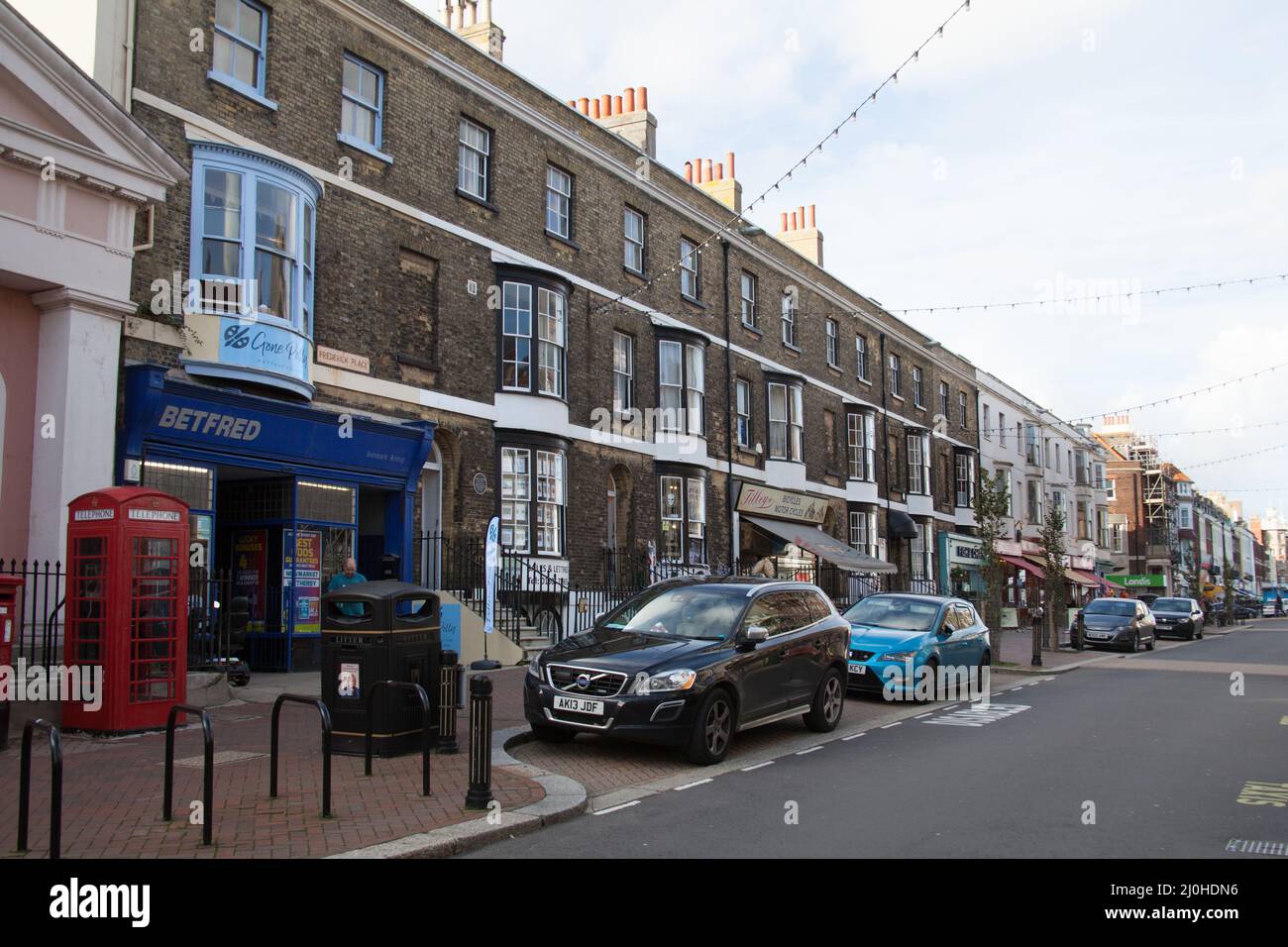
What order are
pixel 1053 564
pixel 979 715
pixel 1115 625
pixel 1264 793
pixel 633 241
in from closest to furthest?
1. pixel 1264 793
2. pixel 979 715
3. pixel 633 241
4. pixel 1053 564
5. pixel 1115 625

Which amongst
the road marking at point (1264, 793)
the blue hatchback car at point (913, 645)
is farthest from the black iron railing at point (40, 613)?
the road marking at point (1264, 793)

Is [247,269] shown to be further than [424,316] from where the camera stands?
No

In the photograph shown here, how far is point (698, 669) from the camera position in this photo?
31.8 feet

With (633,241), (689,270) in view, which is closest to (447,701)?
(633,241)

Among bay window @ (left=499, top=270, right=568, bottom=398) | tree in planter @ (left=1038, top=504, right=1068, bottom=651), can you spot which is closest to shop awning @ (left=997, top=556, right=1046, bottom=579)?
tree in planter @ (left=1038, top=504, right=1068, bottom=651)

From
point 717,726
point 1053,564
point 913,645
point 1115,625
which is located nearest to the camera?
point 717,726

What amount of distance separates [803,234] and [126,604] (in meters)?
29.5

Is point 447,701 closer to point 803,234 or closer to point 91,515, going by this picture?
point 91,515

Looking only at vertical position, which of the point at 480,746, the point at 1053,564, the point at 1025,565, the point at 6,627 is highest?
the point at 1025,565

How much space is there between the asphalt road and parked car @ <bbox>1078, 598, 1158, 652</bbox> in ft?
47.9

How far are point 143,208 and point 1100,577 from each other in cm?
6119

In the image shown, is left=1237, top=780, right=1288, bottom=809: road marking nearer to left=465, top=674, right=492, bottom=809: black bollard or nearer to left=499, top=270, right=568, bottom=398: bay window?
left=465, top=674, right=492, bottom=809: black bollard

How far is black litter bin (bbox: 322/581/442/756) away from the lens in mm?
9172
